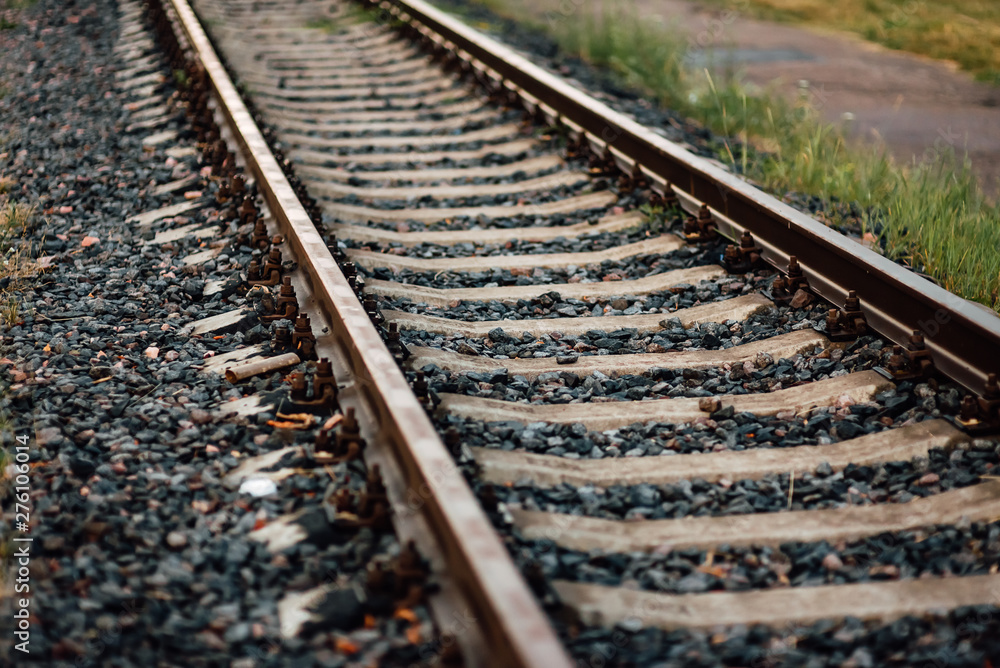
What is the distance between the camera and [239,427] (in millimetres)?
3041

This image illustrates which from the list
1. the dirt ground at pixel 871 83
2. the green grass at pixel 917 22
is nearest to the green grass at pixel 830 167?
the dirt ground at pixel 871 83

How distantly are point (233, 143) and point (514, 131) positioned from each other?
181 centimetres

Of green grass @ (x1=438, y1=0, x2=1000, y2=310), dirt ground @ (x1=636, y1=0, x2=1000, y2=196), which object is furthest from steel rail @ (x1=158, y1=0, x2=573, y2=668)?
dirt ground @ (x1=636, y1=0, x2=1000, y2=196)

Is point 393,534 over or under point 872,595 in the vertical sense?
over

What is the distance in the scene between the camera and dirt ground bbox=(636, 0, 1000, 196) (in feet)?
21.3

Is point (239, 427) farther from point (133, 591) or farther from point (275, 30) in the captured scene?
point (275, 30)

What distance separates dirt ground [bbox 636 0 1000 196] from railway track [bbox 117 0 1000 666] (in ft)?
6.90

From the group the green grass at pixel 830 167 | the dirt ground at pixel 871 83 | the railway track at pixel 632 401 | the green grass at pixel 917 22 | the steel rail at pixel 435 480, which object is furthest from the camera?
the green grass at pixel 917 22

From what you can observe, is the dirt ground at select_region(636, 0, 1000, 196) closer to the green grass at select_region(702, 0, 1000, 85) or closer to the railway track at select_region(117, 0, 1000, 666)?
the green grass at select_region(702, 0, 1000, 85)

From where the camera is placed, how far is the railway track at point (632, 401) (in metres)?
2.34

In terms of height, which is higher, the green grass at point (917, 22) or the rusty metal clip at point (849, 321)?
the green grass at point (917, 22)

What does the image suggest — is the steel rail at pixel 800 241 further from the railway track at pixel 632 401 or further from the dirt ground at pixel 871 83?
the dirt ground at pixel 871 83

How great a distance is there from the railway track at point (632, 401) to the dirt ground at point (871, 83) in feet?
6.90

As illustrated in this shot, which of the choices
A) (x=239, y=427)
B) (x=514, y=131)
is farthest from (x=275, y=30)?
(x=239, y=427)
